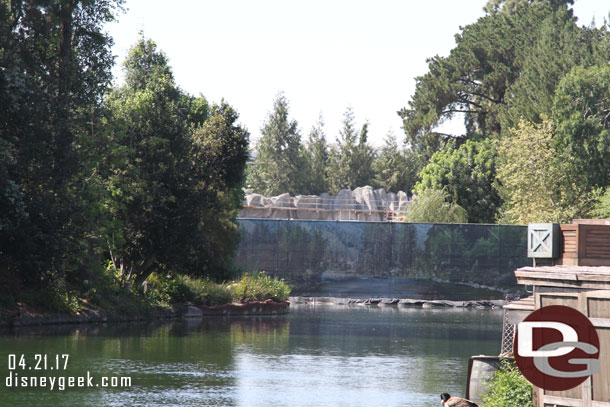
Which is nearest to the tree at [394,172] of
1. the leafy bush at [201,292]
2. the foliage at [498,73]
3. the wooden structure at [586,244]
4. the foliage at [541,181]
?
the foliage at [498,73]

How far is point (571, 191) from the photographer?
52125mm

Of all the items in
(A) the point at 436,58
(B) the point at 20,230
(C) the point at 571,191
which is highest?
(A) the point at 436,58

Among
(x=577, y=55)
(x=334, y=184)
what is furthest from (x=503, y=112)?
(x=334, y=184)

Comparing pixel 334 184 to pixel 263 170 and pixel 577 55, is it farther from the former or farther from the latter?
pixel 577 55

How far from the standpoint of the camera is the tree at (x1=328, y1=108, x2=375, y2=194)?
3772 inches

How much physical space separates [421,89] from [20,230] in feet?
147

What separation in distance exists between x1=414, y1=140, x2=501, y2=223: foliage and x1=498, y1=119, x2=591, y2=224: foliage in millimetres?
6479

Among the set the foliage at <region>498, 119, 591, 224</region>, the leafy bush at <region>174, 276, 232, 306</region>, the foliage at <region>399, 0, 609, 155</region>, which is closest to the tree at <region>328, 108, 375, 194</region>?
the foliage at <region>399, 0, 609, 155</region>

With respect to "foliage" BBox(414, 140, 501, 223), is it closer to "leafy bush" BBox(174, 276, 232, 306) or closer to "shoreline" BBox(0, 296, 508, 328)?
"shoreline" BBox(0, 296, 508, 328)

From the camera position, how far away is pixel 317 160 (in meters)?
101

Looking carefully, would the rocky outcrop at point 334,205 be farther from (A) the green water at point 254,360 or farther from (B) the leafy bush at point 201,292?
(A) the green water at point 254,360

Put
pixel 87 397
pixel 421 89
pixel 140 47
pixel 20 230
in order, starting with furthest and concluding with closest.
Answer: pixel 421 89
pixel 140 47
pixel 20 230
pixel 87 397

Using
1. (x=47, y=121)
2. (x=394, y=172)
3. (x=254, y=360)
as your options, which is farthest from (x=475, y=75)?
(x=254, y=360)

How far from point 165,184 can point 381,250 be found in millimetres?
18156
